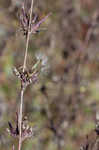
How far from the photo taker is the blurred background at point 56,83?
3430 millimetres

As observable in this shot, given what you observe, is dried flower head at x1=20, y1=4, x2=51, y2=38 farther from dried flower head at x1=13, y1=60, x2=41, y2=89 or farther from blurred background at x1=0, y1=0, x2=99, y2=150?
blurred background at x1=0, y1=0, x2=99, y2=150

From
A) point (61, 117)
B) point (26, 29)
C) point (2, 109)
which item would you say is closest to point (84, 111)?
point (61, 117)

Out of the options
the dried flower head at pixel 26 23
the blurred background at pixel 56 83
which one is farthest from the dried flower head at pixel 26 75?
the blurred background at pixel 56 83

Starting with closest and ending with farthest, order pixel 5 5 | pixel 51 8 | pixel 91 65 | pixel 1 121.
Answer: pixel 1 121, pixel 51 8, pixel 5 5, pixel 91 65

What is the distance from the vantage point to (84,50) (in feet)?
11.8

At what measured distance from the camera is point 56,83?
3516 mm

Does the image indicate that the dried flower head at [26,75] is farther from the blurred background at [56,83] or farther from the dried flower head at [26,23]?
the blurred background at [56,83]

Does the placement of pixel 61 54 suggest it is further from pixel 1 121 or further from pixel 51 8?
pixel 1 121

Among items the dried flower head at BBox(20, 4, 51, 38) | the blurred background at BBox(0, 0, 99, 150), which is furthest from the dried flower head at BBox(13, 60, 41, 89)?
the blurred background at BBox(0, 0, 99, 150)

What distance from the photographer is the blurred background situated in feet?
11.3

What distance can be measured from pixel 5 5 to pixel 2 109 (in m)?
1.78

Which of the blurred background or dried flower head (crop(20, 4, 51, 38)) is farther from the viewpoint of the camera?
the blurred background

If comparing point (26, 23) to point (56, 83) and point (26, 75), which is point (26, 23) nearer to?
point (26, 75)

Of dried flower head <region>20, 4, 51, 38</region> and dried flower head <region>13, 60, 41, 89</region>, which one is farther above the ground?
dried flower head <region>20, 4, 51, 38</region>
